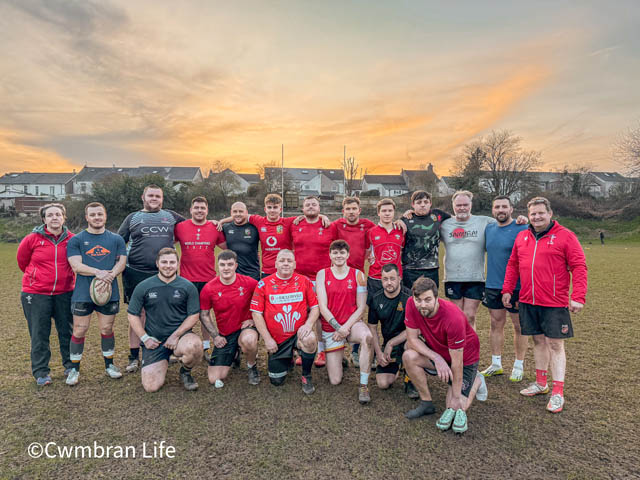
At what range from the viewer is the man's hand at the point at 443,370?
3.40 m

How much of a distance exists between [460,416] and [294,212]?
109 ft

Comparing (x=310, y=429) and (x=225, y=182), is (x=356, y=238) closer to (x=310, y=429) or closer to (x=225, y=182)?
(x=310, y=429)

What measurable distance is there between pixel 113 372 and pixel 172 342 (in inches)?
36.1

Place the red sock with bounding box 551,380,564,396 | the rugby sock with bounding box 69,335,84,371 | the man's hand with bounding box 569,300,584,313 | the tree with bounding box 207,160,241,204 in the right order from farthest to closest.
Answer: the tree with bounding box 207,160,241,204 → the rugby sock with bounding box 69,335,84,371 → the red sock with bounding box 551,380,564,396 → the man's hand with bounding box 569,300,584,313

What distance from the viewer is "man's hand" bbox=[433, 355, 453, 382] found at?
3400 millimetres

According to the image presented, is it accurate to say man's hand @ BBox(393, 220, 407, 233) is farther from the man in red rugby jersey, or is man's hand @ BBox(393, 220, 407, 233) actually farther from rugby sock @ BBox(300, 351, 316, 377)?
rugby sock @ BBox(300, 351, 316, 377)

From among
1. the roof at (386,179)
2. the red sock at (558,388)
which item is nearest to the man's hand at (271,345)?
the red sock at (558,388)

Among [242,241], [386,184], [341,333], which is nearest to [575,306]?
[341,333]

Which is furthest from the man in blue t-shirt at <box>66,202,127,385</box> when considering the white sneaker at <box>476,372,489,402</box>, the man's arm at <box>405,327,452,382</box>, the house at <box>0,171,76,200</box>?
the house at <box>0,171,76,200</box>

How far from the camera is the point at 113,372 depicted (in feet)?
14.3

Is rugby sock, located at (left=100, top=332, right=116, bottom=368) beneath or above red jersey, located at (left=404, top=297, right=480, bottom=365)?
beneath

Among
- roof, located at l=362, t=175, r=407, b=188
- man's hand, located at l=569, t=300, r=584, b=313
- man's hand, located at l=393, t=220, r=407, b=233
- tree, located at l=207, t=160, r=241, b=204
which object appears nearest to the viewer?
man's hand, located at l=569, t=300, r=584, b=313

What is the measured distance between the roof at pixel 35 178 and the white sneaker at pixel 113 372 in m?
69.0

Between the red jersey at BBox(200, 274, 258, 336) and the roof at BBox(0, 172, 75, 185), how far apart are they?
2736 inches
